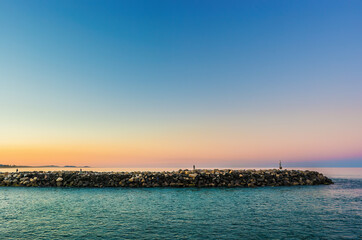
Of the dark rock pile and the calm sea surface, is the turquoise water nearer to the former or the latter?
the calm sea surface

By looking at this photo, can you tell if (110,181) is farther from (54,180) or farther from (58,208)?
(58,208)

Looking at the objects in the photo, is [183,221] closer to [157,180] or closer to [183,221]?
[183,221]

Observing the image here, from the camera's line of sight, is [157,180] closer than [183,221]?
No

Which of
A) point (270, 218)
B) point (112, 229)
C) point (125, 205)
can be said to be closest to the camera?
point (112, 229)

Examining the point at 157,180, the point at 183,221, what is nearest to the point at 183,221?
the point at 183,221

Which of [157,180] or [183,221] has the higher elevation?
[157,180]

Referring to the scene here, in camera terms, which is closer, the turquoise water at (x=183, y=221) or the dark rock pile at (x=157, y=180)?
the turquoise water at (x=183, y=221)

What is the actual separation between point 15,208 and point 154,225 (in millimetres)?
14860

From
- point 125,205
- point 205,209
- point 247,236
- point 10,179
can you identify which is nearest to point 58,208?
point 125,205

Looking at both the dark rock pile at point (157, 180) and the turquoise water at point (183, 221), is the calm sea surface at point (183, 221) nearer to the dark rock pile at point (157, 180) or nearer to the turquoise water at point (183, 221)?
the turquoise water at point (183, 221)

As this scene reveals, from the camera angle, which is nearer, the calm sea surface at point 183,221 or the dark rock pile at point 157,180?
the calm sea surface at point 183,221

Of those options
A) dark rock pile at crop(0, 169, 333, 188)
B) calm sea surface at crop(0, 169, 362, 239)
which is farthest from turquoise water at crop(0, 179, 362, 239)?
dark rock pile at crop(0, 169, 333, 188)

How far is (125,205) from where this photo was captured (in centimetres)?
2462

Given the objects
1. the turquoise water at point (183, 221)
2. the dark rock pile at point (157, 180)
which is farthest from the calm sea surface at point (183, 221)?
the dark rock pile at point (157, 180)
